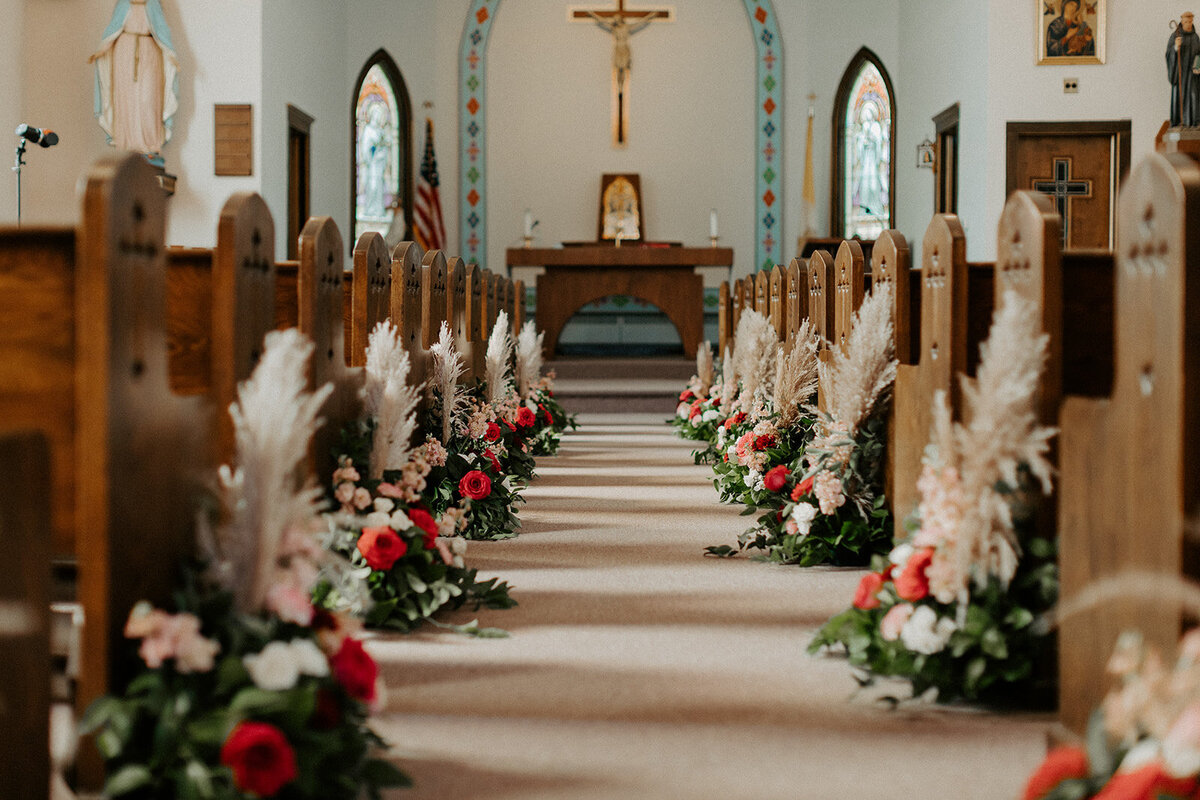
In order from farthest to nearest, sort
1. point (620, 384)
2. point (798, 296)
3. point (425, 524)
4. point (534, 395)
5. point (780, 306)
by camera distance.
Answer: point (620, 384)
point (534, 395)
point (780, 306)
point (798, 296)
point (425, 524)

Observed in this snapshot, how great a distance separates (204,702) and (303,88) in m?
8.69

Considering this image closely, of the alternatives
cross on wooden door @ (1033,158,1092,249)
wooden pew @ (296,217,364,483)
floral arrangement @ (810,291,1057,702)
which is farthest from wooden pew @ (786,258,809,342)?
cross on wooden door @ (1033,158,1092,249)

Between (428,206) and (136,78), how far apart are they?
4.12 meters

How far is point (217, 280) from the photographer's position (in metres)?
1.93

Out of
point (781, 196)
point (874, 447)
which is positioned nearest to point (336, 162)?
point (781, 196)

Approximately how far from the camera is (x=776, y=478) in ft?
11.6

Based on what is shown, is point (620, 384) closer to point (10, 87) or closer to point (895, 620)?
point (10, 87)

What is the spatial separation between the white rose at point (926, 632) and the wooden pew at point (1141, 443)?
0.77ft

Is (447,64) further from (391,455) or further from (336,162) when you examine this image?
(391,455)

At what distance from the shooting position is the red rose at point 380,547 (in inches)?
98.9

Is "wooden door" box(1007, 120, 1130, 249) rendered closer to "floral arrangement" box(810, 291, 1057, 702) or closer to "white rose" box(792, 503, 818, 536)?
"white rose" box(792, 503, 818, 536)

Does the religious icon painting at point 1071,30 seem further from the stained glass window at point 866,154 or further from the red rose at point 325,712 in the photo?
the red rose at point 325,712

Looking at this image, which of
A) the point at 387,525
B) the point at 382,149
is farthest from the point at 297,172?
the point at 387,525

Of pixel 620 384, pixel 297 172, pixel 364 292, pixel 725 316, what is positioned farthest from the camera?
pixel 297 172
